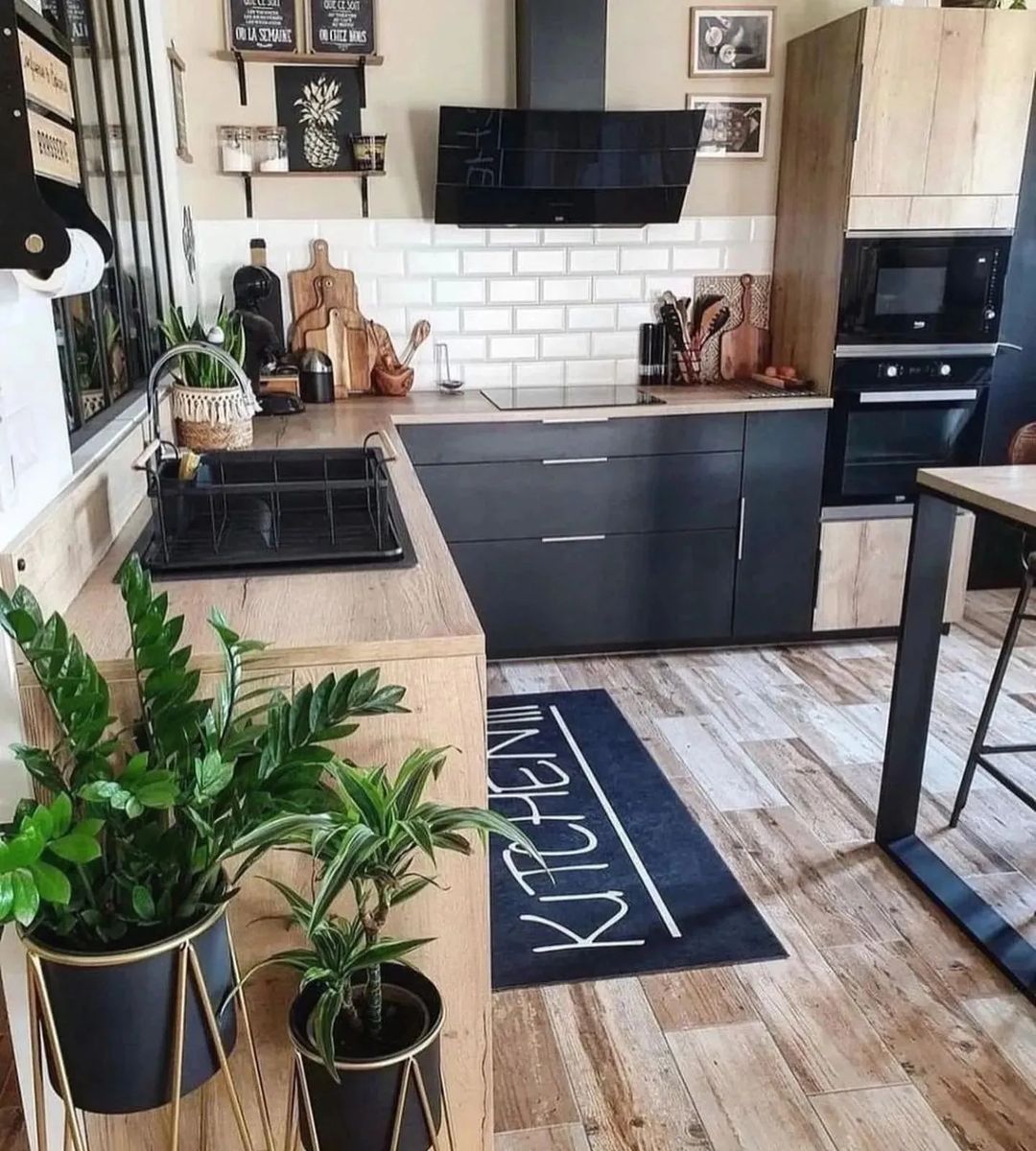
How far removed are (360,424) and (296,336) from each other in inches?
29.2

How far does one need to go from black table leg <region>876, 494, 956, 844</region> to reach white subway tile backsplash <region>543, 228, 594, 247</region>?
194 cm

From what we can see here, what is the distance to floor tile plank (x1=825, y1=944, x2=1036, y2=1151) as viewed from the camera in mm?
1685

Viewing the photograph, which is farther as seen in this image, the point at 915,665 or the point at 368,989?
the point at 915,665

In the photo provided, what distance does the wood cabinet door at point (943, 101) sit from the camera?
321 centimetres

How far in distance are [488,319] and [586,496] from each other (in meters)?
0.82

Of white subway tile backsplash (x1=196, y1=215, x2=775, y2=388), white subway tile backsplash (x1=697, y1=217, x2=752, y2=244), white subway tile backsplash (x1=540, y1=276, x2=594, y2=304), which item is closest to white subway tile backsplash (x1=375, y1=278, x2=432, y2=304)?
white subway tile backsplash (x1=196, y1=215, x2=775, y2=388)

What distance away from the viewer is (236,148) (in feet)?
11.1

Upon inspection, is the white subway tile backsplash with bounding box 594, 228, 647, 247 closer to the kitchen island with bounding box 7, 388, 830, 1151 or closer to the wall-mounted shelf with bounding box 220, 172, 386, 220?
the wall-mounted shelf with bounding box 220, 172, 386, 220

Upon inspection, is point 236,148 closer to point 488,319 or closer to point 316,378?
point 316,378

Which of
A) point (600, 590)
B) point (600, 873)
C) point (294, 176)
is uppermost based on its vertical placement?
point (294, 176)

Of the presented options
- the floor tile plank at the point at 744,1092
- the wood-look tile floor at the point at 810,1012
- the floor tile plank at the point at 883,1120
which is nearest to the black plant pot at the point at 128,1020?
the wood-look tile floor at the point at 810,1012

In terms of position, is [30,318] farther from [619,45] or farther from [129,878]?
[619,45]

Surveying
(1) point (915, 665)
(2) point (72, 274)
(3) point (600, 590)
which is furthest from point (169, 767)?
(3) point (600, 590)

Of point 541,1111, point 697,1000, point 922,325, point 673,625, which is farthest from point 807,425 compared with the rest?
point 541,1111
